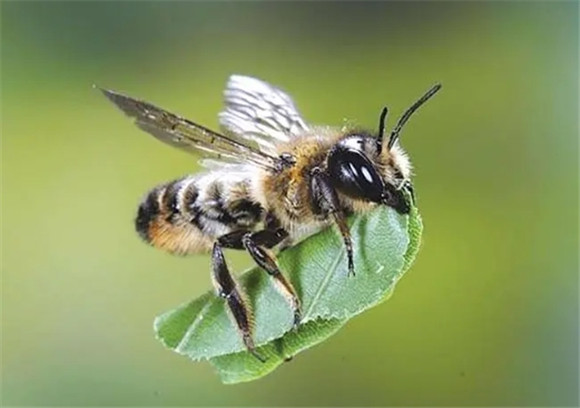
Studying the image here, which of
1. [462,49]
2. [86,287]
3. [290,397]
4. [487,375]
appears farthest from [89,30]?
[487,375]

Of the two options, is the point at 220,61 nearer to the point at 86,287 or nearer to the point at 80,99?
the point at 80,99

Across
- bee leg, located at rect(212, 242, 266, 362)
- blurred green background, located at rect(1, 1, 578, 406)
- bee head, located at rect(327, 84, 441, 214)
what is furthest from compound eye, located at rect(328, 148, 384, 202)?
blurred green background, located at rect(1, 1, 578, 406)

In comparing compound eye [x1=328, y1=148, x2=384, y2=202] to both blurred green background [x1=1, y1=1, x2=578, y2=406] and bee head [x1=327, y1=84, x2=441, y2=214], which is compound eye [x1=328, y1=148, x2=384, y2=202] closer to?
bee head [x1=327, y1=84, x2=441, y2=214]

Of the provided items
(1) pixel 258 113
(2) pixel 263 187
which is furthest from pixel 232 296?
(1) pixel 258 113

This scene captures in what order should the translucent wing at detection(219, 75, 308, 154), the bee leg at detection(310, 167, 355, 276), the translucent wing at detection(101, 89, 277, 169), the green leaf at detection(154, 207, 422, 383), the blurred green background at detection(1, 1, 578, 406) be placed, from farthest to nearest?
the blurred green background at detection(1, 1, 578, 406) → the translucent wing at detection(219, 75, 308, 154) → the translucent wing at detection(101, 89, 277, 169) → the bee leg at detection(310, 167, 355, 276) → the green leaf at detection(154, 207, 422, 383)

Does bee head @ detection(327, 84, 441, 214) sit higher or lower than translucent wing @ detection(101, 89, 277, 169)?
lower

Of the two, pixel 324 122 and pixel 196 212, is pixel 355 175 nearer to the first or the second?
pixel 196 212
